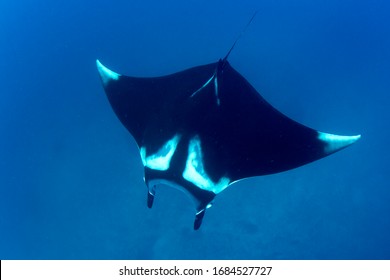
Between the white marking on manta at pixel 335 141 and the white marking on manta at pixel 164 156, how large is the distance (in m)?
1.21

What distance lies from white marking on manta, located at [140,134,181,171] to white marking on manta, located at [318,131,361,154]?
3.97 ft

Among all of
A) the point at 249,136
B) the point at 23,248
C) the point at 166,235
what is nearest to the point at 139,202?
the point at 166,235

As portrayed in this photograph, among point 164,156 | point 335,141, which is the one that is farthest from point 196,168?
point 335,141

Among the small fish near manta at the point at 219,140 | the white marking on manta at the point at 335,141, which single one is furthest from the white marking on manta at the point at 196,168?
the white marking on manta at the point at 335,141

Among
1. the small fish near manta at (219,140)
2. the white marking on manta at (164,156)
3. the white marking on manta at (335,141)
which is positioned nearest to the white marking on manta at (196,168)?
the small fish near manta at (219,140)

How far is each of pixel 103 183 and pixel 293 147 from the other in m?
4.78

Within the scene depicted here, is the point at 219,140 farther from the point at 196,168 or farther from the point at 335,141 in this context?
the point at 335,141

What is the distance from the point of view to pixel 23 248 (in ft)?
24.6

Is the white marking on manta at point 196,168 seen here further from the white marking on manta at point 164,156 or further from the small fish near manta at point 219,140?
the white marking on manta at point 164,156

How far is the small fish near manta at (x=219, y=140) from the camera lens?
9.27 ft

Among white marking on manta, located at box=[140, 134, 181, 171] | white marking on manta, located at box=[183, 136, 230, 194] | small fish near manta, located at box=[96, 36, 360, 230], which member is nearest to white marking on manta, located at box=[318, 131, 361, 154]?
small fish near manta, located at box=[96, 36, 360, 230]

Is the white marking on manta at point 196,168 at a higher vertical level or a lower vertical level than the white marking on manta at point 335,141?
lower

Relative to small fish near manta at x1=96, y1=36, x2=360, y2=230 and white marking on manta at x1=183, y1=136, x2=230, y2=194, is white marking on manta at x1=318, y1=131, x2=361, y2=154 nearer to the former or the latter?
small fish near manta at x1=96, y1=36, x2=360, y2=230
